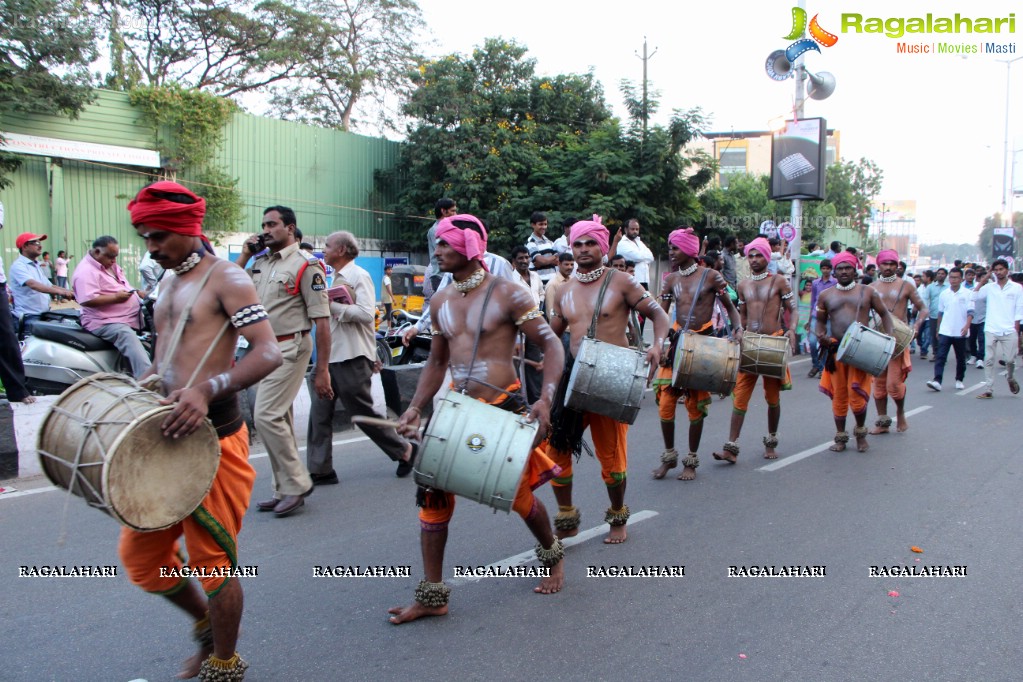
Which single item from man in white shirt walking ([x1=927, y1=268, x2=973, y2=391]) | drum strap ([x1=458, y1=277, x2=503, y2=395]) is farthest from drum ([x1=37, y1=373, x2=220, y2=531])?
man in white shirt walking ([x1=927, y1=268, x2=973, y2=391])

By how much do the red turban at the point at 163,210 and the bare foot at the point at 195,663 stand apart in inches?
66.4

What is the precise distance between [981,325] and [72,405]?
16122mm

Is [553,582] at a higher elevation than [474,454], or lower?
lower

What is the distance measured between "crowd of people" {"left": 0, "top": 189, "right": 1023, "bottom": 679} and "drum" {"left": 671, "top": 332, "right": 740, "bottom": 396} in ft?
0.17

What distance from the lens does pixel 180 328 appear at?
10.9 feet

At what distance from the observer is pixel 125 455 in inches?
115

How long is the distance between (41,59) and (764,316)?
15.2 m

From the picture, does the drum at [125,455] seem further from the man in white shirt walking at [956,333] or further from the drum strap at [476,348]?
the man in white shirt walking at [956,333]

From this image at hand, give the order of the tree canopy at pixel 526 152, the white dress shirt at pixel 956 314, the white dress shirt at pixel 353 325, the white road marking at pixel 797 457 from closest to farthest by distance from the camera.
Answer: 1. the white dress shirt at pixel 353 325
2. the white road marking at pixel 797 457
3. the white dress shirt at pixel 956 314
4. the tree canopy at pixel 526 152

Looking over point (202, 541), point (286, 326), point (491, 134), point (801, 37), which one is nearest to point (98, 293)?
point (286, 326)

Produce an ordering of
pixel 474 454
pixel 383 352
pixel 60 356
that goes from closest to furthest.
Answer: pixel 474 454, pixel 60 356, pixel 383 352

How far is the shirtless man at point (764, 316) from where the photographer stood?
7961mm

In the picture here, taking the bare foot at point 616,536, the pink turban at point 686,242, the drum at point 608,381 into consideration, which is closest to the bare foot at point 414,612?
the drum at point 608,381

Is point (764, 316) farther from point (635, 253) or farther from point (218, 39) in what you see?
point (218, 39)
